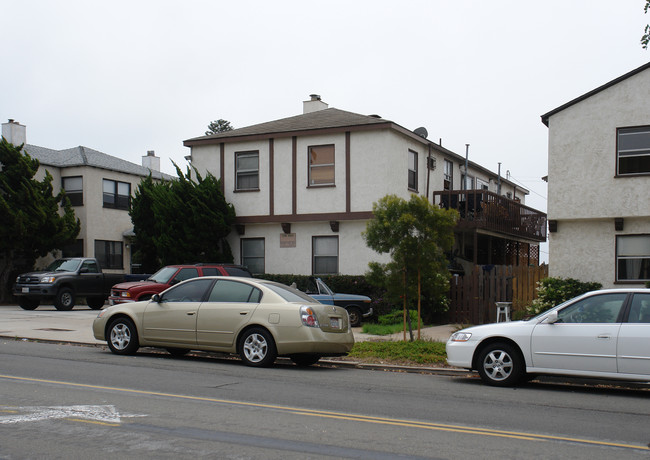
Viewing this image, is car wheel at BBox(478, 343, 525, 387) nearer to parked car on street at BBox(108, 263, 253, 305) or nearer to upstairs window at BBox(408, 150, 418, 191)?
parked car on street at BBox(108, 263, 253, 305)

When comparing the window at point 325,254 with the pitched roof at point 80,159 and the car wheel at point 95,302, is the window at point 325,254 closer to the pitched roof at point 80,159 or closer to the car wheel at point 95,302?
the car wheel at point 95,302

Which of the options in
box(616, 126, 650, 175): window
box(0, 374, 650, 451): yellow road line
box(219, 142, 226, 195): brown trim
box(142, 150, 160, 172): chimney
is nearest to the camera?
box(0, 374, 650, 451): yellow road line

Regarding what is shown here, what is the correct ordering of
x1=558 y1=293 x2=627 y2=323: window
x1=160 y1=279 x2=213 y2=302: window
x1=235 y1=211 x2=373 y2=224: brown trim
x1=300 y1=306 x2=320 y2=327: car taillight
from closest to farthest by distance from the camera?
x1=558 y1=293 x2=627 y2=323: window → x1=300 y1=306 x2=320 y2=327: car taillight → x1=160 y1=279 x2=213 y2=302: window → x1=235 y1=211 x2=373 y2=224: brown trim

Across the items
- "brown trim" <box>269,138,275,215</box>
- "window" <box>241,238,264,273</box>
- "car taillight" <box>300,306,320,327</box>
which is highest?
"brown trim" <box>269,138,275,215</box>

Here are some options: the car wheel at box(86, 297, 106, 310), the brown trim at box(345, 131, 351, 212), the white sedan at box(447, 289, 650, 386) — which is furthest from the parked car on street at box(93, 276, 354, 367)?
the car wheel at box(86, 297, 106, 310)

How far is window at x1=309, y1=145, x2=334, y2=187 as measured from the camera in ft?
84.3

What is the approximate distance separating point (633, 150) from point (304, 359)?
11.7 metres

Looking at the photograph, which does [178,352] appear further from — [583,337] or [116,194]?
[116,194]

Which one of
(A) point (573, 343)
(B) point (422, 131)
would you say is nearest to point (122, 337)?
(A) point (573, 343)

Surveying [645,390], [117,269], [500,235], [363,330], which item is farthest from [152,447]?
[117,269]

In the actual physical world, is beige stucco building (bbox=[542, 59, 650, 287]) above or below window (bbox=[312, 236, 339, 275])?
above

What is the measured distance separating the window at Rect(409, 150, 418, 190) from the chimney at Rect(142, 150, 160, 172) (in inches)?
→ 834

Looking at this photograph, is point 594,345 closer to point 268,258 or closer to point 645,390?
point 645,390

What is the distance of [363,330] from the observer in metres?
19.3
